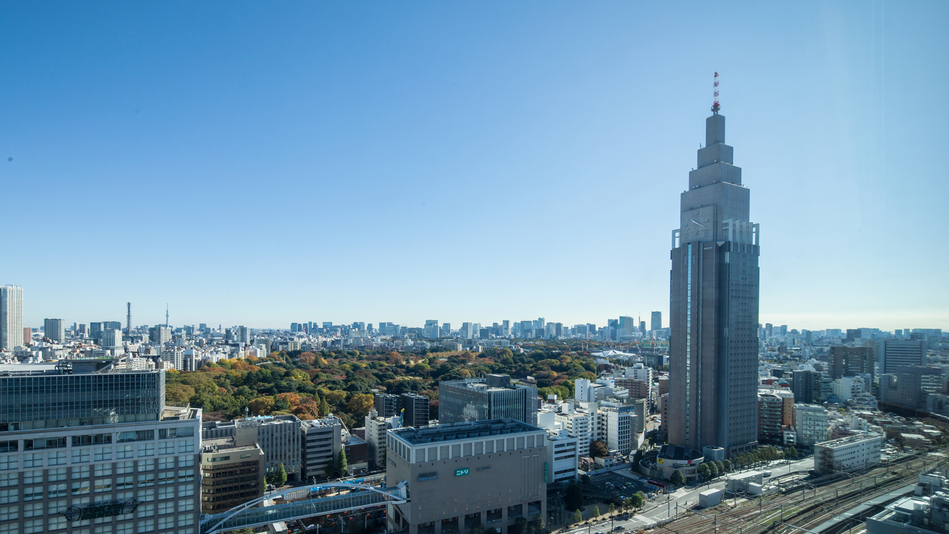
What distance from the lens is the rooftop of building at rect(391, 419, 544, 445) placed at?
970cm

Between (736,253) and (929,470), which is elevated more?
(736,253)

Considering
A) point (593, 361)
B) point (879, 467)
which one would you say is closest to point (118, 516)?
point (879, 467)

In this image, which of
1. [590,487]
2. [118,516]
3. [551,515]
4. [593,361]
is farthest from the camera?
[593,361]

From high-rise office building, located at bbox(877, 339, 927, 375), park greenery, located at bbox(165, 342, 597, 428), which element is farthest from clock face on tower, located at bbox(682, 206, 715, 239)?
park greenery, located at bbox(165, 342, 597, 428)

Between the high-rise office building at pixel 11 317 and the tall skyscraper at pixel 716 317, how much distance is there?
144ft

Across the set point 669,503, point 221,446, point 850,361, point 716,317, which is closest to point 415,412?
point 221,446

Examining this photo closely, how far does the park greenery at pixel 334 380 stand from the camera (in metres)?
19.4

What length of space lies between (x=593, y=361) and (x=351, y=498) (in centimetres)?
2873

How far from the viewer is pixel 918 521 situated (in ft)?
16.1

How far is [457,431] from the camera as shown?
10.2 metres

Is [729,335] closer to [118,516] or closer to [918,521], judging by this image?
[918,521]

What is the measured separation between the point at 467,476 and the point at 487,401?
14.9ft

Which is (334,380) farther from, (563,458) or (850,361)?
(850,361)

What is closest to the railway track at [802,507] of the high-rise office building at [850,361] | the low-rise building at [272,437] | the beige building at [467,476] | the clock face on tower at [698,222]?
the high-rise office building at [850,361]
